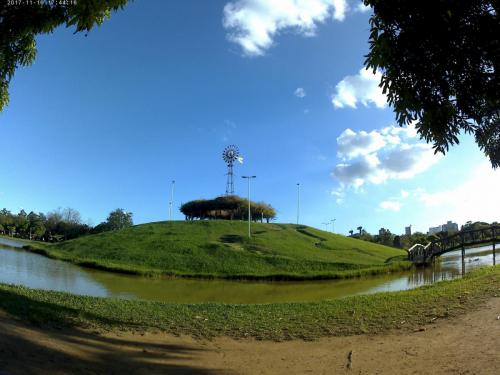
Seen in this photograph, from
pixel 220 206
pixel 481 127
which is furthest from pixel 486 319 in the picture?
pixel 220 206

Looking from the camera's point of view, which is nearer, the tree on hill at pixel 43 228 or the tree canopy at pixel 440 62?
the tree canopy at pixel 440 62

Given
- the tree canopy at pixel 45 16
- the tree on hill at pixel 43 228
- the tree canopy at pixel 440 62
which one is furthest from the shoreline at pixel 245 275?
the tree on hill at pixel 43 228

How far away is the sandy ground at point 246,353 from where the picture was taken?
655cm

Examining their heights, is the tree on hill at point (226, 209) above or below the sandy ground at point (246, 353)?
above

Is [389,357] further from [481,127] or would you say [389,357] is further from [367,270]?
[367,270]

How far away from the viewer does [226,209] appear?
87.8 meters

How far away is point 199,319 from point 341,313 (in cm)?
406

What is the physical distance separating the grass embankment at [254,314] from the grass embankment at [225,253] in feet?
77.3

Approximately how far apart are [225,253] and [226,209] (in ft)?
132

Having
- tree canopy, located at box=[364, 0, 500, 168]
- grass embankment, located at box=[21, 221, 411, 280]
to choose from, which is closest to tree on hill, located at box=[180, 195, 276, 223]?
grass embankment, located at box=[21, 221, 411, 280]

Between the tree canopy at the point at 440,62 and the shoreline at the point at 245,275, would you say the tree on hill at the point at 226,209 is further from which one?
the tree canopy at the point at 440,62

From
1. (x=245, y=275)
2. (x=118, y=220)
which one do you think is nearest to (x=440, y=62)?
(x=245, y=275)

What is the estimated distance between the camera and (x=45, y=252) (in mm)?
53531

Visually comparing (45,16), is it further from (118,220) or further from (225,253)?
(118,220)
